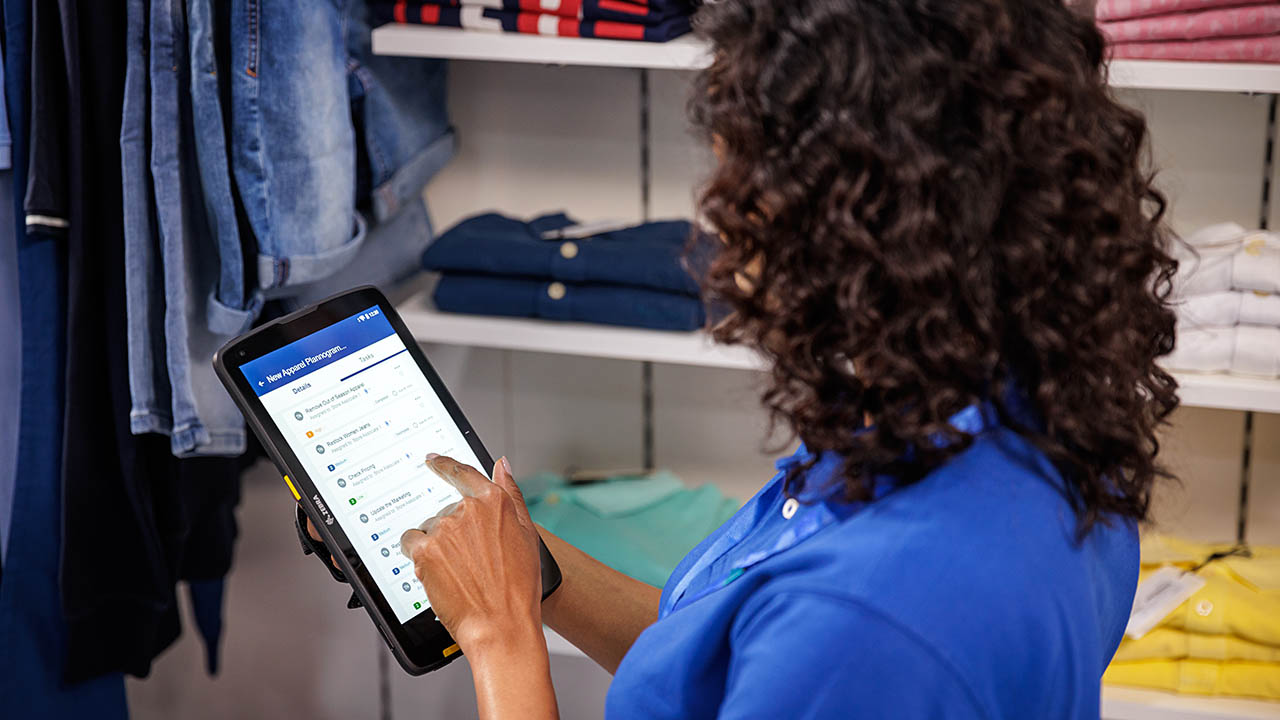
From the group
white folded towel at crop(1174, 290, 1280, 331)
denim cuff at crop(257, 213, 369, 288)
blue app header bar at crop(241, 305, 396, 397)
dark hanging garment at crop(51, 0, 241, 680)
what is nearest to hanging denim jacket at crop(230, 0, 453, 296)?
denim cuff at crop(257, 213, 369, 288)

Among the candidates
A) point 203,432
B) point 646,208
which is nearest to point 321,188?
point 203,432

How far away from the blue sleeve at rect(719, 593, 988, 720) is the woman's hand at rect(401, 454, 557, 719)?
199 mm

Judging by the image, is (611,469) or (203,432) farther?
(611,469)

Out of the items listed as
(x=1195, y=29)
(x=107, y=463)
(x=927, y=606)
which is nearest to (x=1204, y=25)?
(x=1195, y=29)

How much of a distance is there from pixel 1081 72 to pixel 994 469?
21 cm

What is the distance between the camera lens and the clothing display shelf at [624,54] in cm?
104

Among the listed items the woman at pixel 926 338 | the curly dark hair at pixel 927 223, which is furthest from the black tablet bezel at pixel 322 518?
the curly dark hair at pixel 927 223

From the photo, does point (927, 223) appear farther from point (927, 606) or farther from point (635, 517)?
point (635, 517)

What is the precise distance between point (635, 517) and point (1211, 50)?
83 cm

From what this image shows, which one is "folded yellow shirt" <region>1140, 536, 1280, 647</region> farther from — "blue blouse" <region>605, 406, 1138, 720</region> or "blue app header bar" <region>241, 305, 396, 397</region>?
"blue app header bar" <region>241, 305, 396, 397</region>

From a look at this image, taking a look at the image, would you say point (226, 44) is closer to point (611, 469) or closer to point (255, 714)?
point (611, 469)

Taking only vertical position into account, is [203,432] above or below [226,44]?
below

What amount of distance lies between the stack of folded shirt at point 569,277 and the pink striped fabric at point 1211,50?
1.64ft

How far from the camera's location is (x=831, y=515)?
1.93 ft
